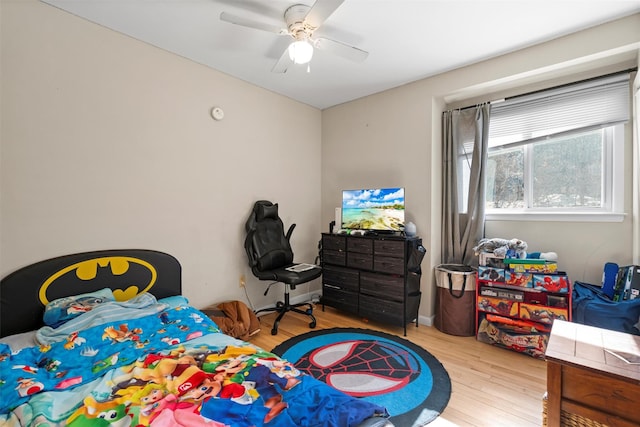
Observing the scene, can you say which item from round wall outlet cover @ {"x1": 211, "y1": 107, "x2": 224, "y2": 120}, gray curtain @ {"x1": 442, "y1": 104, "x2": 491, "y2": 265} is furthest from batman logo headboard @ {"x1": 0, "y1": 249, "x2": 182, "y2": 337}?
gray curtain @ {"x1": 442, "y1": 104, "x2": 491, "y2": 265}

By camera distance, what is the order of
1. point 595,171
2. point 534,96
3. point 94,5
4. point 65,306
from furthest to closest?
point 534,96 → point 595,171 → point 94,5 → point 65,306

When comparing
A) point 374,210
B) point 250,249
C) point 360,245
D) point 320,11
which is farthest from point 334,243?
point 320,11

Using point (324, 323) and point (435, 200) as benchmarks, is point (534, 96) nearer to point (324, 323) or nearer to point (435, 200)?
point (435, 200)

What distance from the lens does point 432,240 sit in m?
3.12

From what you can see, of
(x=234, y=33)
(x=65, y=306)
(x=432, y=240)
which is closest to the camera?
(x=65, y=306)

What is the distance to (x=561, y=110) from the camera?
8.64 ft

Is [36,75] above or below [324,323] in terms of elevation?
above

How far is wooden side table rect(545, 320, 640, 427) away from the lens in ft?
3.54

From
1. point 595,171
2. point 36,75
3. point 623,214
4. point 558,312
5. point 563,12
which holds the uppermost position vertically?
point 563,12

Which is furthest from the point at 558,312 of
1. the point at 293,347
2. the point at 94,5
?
the point at 94,5

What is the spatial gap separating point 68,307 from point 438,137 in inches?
141

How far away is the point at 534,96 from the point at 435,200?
4.36 feet

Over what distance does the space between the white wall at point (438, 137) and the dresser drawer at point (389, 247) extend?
0.46m

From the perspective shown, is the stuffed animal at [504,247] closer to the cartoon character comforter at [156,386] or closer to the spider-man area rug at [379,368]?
the spider-man area rug at [379,368]
